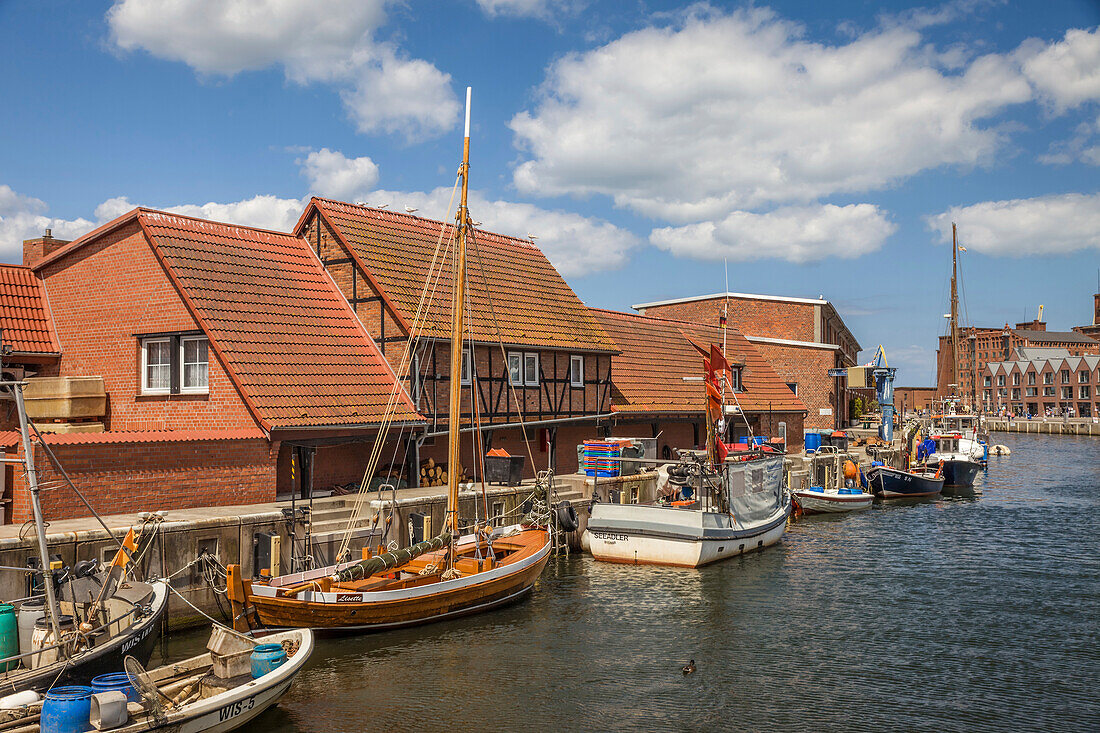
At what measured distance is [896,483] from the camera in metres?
43.1

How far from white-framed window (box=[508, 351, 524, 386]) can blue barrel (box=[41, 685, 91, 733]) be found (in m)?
20.0

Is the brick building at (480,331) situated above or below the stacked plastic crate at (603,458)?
above

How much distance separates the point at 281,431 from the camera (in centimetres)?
2178

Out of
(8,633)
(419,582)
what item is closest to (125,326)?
(419,582)

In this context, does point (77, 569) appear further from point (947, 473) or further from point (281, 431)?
point (947, 473)

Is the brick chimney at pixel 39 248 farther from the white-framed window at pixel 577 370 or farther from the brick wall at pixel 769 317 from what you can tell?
the brick wall at pixel 769 317

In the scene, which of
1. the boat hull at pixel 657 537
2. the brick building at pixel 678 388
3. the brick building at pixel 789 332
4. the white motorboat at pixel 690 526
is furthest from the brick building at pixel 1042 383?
the boat hull at pixel 657 537

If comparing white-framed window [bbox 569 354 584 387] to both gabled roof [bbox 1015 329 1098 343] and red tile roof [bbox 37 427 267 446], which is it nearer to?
red tile roof [bbox 37 427 267 446]

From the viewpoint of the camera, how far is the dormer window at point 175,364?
2339 cm

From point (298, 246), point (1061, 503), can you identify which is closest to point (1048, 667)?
point (298, 246)

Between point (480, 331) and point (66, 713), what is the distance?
63.7 ft

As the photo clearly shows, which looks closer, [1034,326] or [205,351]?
[205,351]

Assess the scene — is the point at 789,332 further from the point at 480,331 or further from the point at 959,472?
the point at 480,331

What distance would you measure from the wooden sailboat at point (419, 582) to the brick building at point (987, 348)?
154396mm
